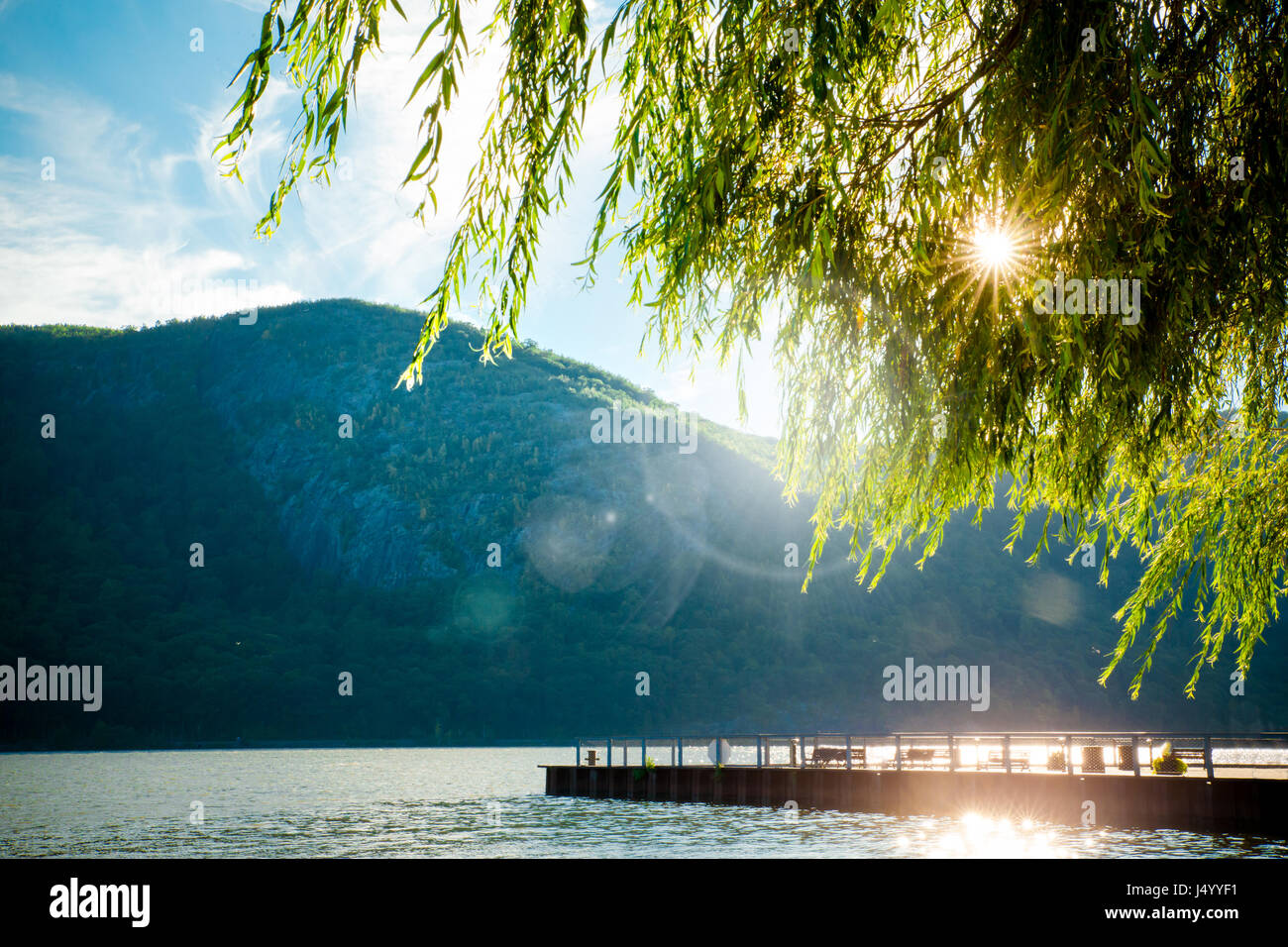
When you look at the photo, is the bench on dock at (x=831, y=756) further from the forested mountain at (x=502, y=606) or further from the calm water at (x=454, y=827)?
the forested mountain at (x=502, y=606)

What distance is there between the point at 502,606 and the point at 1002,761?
481 feet

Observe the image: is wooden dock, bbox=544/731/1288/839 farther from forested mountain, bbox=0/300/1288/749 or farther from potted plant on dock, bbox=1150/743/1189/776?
forested mountain, bbox=0/300/1288/749

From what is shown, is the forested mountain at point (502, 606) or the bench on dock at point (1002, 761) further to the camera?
the forested mountain at point (502, 606)

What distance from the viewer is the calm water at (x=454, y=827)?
25.4m

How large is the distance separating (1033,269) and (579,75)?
315cm

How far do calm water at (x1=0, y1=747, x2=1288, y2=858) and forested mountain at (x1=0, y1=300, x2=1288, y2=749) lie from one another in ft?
254

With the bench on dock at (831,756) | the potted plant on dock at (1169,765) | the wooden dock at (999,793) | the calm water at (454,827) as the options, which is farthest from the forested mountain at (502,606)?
the potted plant on dock at (1169,765)

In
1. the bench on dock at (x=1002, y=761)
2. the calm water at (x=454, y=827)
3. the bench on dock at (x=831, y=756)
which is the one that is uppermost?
the bench on dock at (x=1002, y=761)

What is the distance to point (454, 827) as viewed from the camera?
128 feet

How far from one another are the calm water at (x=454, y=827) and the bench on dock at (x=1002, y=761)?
6.28 feet

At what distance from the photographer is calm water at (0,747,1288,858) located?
2544 centimetres

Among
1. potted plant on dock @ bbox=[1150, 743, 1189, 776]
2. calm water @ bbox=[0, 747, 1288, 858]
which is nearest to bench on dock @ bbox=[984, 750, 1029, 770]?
calm water @ bbox=[0, 747, 1288, 858]

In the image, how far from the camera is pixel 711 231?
6.56 metres

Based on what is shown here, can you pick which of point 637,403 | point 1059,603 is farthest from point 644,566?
point 1059,603
